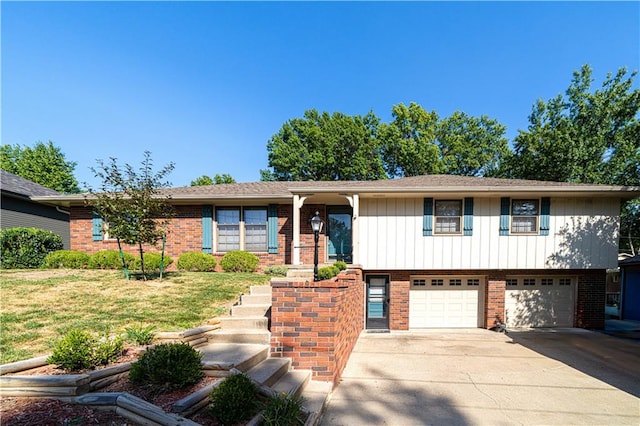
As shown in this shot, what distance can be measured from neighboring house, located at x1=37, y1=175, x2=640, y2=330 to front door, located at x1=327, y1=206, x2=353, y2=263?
2.44 feet

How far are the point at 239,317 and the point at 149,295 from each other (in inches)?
95.4

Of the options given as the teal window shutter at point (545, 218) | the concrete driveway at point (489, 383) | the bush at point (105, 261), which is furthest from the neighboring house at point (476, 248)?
the bush at point (105, 261)

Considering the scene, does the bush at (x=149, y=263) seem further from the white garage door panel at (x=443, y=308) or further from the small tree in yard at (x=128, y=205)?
the white garage door panel at (x=443, y=308)

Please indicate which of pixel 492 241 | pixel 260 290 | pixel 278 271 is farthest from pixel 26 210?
pixel 492 241

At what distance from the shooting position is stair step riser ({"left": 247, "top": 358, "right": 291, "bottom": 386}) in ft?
10.7

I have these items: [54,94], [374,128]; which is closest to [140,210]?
[54,94]

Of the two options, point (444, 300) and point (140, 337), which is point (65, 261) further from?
point (444, 300)

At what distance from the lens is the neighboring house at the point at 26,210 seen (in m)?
10.4

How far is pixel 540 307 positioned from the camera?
852cm

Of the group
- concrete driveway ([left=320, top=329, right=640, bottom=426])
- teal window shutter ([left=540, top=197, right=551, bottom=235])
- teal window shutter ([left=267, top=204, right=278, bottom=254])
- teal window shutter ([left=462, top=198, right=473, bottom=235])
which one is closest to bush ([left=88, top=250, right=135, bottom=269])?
teal window shutter ([left=267, top=204, right=278, bottom=254])

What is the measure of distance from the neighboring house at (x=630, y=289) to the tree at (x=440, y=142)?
1096cm

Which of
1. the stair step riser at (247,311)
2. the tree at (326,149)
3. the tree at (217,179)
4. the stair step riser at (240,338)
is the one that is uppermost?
the tree at (326,149)

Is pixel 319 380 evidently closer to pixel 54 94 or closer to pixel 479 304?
pixel 479 304

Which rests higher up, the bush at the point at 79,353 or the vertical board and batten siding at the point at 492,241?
the vertical board and batten siding at the point at 492,241
